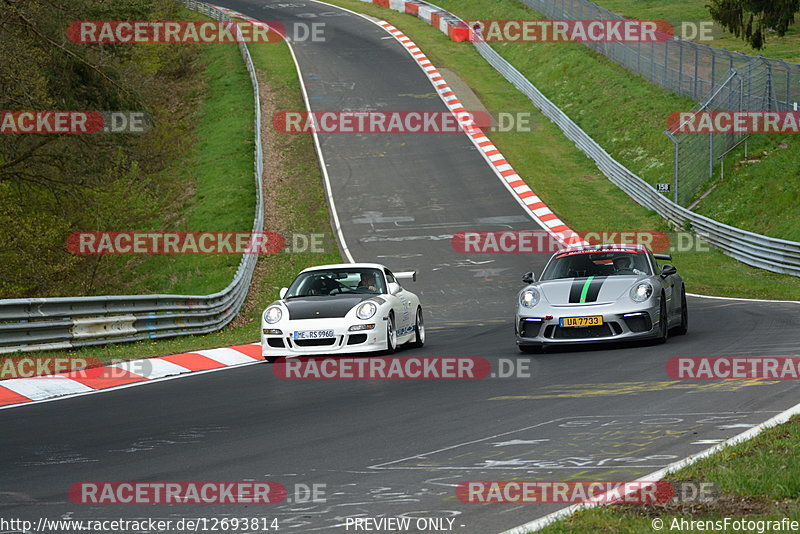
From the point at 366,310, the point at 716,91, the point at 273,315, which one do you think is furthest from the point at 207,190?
the point at 366,310

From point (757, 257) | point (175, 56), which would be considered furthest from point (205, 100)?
point (757, 257)

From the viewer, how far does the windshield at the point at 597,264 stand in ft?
47.6

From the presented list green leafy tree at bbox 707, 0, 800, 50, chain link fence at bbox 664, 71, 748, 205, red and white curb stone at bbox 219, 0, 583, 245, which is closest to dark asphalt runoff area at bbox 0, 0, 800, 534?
red and white curb stone at bbox 219, 0, 583, 245

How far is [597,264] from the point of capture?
14727mm

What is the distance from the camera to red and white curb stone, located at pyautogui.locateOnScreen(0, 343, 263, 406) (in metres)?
11.6

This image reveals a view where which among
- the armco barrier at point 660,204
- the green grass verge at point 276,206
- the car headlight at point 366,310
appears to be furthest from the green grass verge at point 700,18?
the car headlight at point 366,310

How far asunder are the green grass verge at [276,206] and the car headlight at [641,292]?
6.87 metres

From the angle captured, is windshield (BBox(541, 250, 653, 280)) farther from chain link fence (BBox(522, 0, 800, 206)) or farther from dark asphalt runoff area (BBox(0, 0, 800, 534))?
chain link fence (BBox(522, 0, 800, 206))

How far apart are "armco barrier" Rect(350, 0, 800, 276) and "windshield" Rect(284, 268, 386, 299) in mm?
14247

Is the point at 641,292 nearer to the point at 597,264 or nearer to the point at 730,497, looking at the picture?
the point at 597,264

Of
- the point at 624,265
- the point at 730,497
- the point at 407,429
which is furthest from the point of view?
the point at 624,265

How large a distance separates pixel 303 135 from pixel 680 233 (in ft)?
58.7

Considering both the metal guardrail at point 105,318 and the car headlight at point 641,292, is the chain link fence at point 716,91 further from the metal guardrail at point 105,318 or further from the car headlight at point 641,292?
the car headlight at point 641,292

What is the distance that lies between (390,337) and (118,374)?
3746mm
